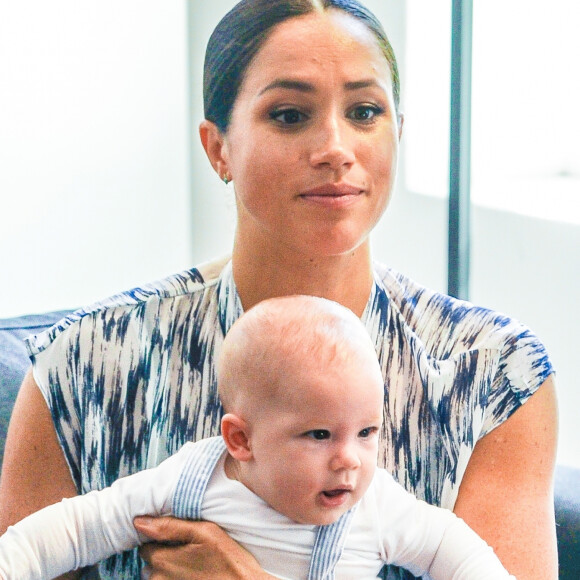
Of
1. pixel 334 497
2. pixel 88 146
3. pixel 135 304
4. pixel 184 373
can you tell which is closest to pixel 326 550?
pixel 334 497

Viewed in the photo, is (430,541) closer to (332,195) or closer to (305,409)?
(305,409)

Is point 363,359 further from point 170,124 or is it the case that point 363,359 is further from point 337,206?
point 170,124

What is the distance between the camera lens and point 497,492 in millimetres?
1651

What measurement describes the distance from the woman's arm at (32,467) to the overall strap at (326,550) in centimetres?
48

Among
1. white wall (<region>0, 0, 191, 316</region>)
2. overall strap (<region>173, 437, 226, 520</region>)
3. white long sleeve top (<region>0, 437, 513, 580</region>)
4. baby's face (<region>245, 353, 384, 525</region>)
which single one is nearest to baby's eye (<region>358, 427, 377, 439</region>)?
baby's face (<region>245, 353, 384, 525</region>)

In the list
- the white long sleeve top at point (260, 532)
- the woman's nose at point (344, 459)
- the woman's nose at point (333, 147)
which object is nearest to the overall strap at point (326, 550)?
the white long sleeve top at point (260, 532)

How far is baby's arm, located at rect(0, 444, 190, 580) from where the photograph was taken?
1479 mm

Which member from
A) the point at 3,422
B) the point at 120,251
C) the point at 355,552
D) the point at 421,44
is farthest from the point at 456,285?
the point at 355,552

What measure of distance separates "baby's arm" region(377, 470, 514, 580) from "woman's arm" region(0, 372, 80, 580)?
0.54 metres

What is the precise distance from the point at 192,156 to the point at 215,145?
2.28 meters

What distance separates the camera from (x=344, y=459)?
1388 mm

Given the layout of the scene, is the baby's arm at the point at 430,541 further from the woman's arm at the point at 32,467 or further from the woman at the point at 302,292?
the woman's arm at the point at 32,467

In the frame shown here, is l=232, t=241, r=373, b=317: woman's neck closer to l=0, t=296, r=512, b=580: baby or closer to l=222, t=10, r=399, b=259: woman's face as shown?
l=222, t=10, r=399, b=259: woman's face

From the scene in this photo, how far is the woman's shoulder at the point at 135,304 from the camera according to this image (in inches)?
71.4
